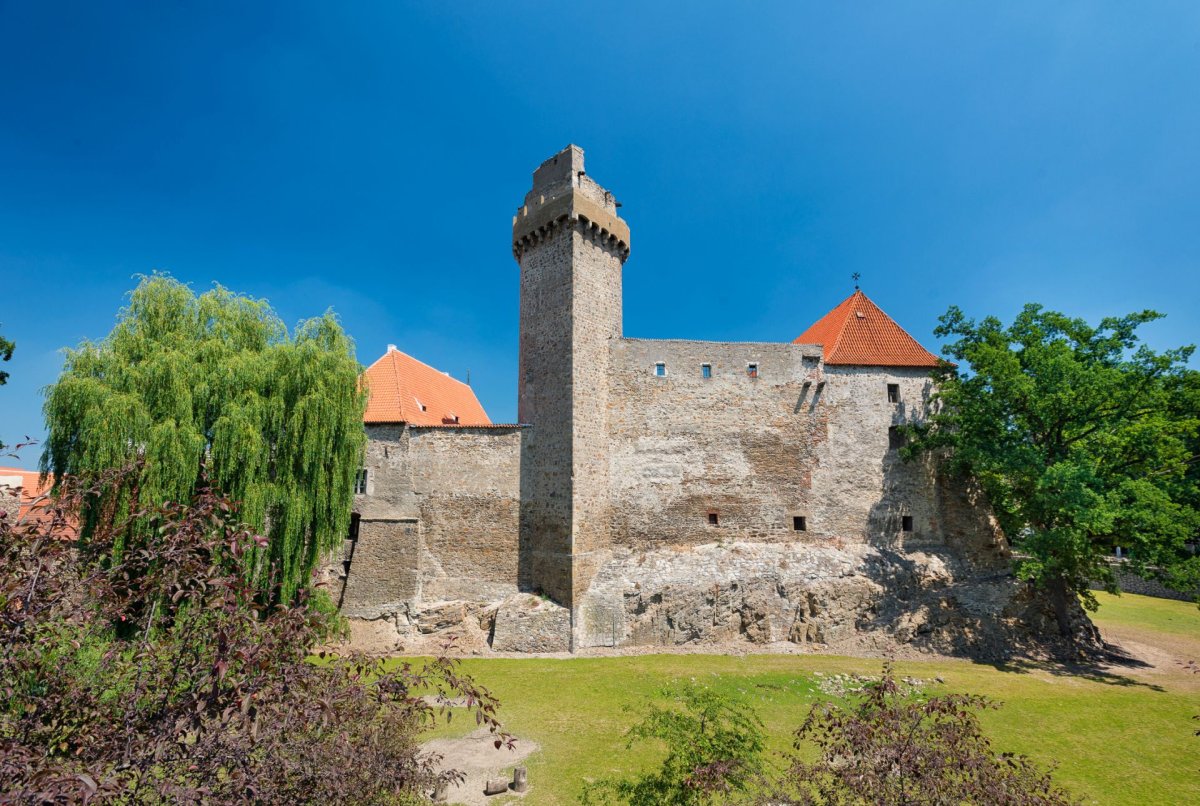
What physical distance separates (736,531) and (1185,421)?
13.3 metres

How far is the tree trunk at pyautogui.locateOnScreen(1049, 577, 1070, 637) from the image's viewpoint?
704 inches

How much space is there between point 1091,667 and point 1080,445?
6506 millimetres

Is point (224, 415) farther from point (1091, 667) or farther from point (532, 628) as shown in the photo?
point (1091, 667)

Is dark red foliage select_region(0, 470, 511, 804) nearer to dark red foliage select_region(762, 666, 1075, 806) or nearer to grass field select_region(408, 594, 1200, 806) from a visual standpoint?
dark red foliage select_region(762, 666, 1075, 806)

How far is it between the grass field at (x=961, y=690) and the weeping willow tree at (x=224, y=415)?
21.1 ft

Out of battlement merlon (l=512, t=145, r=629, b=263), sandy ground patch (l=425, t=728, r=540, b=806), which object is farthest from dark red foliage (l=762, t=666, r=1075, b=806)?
battlement merlon (l=512, t=145, r=629, b=263)

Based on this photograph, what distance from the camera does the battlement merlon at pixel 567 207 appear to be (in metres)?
19.8

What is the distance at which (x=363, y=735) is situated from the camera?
5.82 metres

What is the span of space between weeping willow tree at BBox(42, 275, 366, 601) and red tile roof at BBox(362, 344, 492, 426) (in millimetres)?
2064

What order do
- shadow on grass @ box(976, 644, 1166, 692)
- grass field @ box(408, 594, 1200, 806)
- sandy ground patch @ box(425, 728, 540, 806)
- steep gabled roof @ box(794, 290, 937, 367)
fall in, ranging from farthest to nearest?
steep gabled roof @ box(794, 290, 937, 367)
shadow on grass @ box(976, 644, 1166, 692)
grass field @ box(408, 594, 1200, 806)
sandy ground patch @ box(425, 728, 540, 806)

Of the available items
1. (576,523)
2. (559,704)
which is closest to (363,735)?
(559,704)

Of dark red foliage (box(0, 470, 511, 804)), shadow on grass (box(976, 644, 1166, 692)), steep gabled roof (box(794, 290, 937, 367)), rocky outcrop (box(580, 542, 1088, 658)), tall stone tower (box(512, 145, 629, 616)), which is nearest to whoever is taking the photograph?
dark red foliage (box(0, 470, 511, 804))

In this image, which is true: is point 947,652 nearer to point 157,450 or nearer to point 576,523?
point 576,523

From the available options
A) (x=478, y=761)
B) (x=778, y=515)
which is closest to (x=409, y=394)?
(x=478, y=761)
